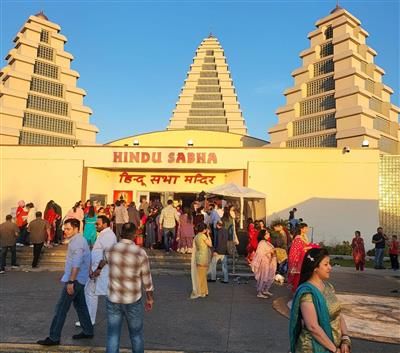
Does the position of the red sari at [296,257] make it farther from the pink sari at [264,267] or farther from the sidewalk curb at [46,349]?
the sidewalk curb at [46,349]

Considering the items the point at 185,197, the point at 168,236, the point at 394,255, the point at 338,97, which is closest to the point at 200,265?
the point at 168,236

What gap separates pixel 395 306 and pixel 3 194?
23370mm

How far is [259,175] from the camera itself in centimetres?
2480

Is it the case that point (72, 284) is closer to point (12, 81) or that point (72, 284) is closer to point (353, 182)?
point (353, 182)

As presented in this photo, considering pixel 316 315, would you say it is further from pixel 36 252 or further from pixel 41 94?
pixel 41 94

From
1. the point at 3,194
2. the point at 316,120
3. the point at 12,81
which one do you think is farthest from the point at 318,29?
the point at 3,194

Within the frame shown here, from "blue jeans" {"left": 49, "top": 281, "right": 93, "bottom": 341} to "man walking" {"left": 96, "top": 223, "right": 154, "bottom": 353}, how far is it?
1.30 meters

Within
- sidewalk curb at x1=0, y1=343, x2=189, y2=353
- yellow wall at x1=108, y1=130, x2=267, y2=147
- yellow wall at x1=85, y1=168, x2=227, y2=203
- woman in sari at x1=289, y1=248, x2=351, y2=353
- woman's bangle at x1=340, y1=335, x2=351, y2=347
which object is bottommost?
sidewalk curb at x1=0, y1=343, x2=189, y2=353

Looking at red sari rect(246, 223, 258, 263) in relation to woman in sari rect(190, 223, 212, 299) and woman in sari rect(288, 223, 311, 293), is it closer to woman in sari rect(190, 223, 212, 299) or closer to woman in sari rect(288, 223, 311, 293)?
woman in sari rect(288, 223, 311, 293)

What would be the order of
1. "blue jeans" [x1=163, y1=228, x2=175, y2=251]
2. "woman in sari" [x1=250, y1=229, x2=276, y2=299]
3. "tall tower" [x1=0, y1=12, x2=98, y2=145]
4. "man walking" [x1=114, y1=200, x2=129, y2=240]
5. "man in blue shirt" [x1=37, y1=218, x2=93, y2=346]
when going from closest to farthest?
"man in blue shirt" [x1=37, y1=218, x2=93, y2=346], "woman in sari" [x1=250, y1=229, x2=276, y2=299], "man walking" [x1=114, y1=200, x2=129, y2=240], "blue jeans" [x1=163, y1=228, x2=175, y2=251], "tall tower" [x1=0, y1=12, x2=98, y2=145]

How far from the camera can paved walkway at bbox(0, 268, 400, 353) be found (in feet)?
19.6

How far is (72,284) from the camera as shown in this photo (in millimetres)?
5688

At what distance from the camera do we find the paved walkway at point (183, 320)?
5964 mm

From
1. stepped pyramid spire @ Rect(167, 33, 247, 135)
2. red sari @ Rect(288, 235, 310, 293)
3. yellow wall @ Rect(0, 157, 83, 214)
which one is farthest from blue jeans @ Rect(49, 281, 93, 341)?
stepped pyramid spire @ Rect(167, 33, 247, 135)
